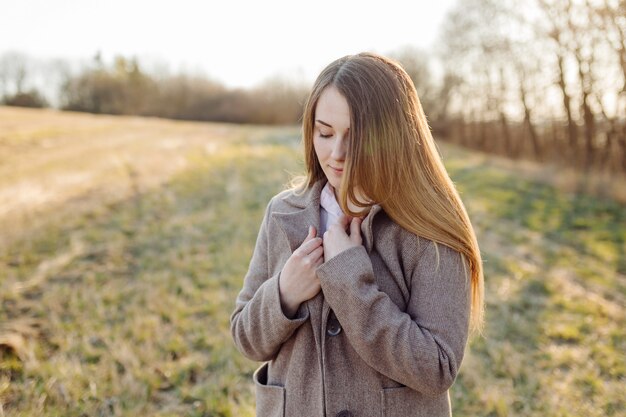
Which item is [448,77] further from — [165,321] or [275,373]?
[275,373]

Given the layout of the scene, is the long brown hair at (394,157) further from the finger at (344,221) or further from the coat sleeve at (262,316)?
the coat sleeve at (262,316)

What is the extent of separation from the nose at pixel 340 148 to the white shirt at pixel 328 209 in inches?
9.0

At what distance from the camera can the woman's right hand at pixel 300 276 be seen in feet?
5.38

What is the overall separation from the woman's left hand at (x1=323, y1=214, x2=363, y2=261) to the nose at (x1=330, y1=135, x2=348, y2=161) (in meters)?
0.22

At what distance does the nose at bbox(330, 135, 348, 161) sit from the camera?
1624mm

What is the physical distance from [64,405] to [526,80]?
2208 cm

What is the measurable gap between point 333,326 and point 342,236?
0.30 metres

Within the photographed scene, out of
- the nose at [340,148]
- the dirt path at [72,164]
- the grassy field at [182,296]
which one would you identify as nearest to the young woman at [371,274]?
the nose at [340,148]

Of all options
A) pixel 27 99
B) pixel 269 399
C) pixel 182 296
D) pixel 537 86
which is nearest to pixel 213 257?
pixel 182 296

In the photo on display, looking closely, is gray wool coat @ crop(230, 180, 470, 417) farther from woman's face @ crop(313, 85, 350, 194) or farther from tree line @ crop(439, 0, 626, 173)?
tree line @ crop(439, 0, 626, 173)

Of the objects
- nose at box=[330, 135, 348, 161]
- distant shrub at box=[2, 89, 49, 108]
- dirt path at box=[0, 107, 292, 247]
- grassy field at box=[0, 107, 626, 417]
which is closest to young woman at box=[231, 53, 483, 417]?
nose at box=[330, 135, 348, 161]

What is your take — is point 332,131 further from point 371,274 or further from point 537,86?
point 537,86

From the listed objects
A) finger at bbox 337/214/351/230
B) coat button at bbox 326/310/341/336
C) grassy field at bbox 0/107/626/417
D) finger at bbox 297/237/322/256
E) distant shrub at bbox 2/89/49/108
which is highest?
distant shrub at bbox 2/89/49/108

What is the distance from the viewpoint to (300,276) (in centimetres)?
164
